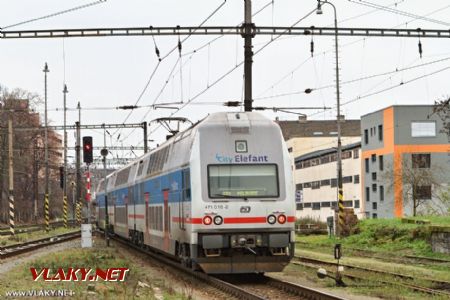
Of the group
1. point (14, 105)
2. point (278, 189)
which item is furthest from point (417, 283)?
point (14, 105)

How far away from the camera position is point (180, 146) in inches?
770

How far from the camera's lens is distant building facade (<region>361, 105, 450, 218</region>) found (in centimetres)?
6506

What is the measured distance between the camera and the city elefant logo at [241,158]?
17375 mm

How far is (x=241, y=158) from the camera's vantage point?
1744 centimetres

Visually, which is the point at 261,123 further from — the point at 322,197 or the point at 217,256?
the point at 322,197

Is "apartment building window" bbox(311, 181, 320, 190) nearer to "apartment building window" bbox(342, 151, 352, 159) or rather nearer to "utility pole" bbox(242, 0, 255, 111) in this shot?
"apartment building window" bbox(342, 151, 352, 159)

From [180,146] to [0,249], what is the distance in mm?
15825

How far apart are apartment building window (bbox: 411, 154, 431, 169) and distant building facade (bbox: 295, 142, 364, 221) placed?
10.1 m

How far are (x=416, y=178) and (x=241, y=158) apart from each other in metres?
44.2

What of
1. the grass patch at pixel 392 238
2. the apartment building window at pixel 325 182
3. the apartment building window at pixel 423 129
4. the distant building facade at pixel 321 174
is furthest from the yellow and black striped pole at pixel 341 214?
the apartment building window at pixel 325 182

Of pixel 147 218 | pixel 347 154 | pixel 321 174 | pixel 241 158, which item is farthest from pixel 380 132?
pixel 241 158

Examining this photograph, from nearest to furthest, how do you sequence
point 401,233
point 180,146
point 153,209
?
point 180,146 → point 153,209 → point 401,233

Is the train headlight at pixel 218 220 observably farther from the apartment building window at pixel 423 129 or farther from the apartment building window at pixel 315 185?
the apartment building window at pixel 315 185

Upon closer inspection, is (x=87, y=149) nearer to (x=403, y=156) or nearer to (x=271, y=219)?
(x=271, y=219)
